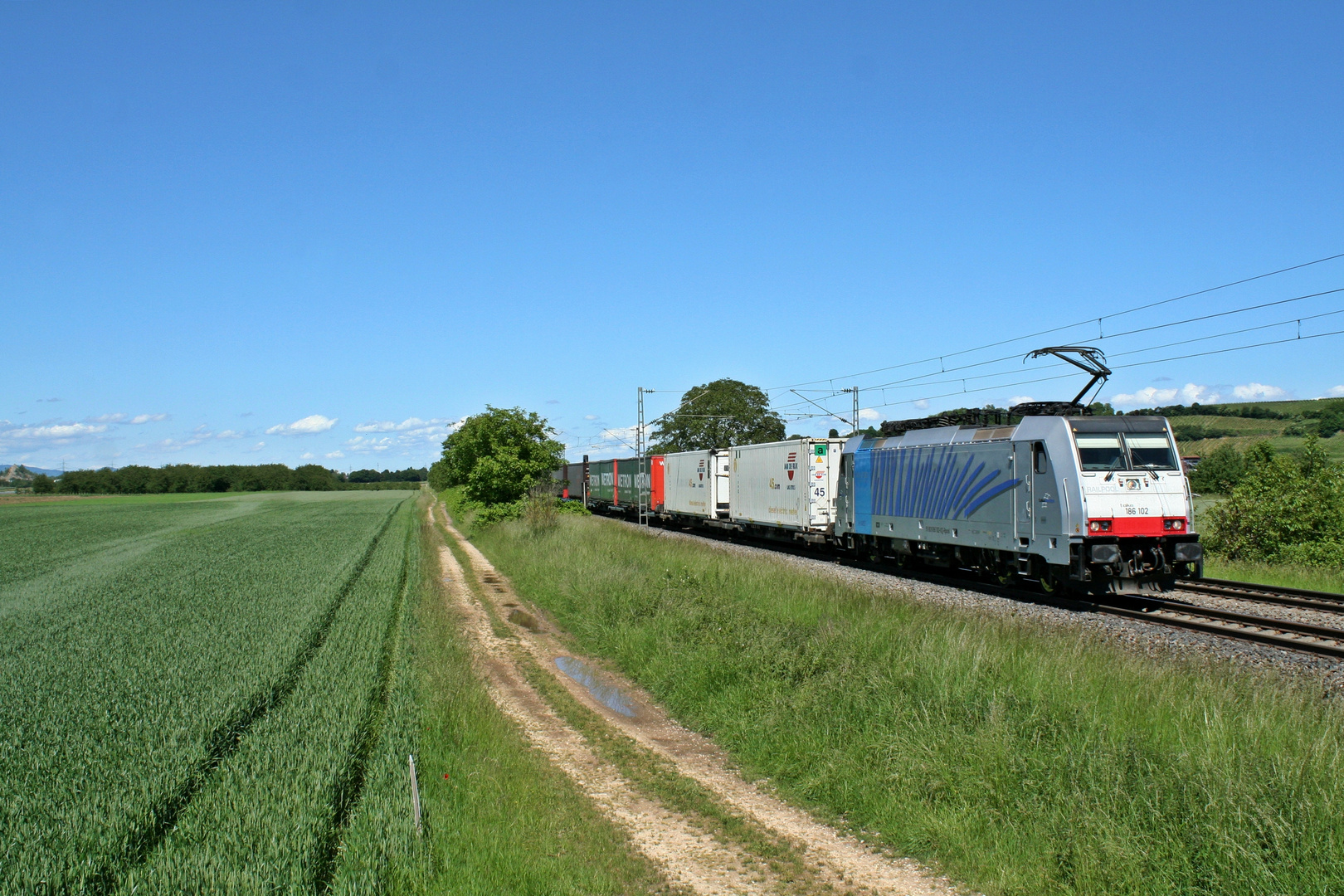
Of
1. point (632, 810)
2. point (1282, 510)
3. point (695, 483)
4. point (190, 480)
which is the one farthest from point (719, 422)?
point (190, 480)

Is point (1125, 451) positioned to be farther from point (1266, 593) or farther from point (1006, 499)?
point (1266, 593)

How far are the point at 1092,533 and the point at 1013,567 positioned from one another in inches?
97.9

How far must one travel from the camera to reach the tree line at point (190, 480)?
124 m

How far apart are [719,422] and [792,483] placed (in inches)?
2116

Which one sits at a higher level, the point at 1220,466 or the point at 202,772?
the point at 1220,466

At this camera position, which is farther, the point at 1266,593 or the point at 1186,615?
the point at 1266,593

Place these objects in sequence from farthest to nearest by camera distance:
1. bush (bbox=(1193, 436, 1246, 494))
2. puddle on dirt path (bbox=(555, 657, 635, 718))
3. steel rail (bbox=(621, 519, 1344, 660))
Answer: bush (bbox=(1193, 436, 1246, 494))
steel rail (bbox=(621, 519, 1344, 660))
puddle on dirt path (bbox=(555, 657, 635, 718))

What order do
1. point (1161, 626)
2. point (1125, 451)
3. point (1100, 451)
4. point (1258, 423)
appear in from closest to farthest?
point (1161, 626), point (1100, 451), point (1125, 451), point (1258, 423)

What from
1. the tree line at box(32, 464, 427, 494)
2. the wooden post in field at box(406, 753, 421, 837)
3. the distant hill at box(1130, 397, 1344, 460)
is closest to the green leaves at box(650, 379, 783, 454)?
the distant hill at box(1130, 397, 1344, 460)

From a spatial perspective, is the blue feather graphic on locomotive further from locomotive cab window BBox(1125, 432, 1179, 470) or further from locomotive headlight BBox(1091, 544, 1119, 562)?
locomotive headlight BBox(1091, 544, 1119, 562)

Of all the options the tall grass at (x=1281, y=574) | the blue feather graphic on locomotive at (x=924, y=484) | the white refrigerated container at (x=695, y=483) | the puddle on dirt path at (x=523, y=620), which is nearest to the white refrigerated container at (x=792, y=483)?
the blue feather graphic on locomotive at (x=924, y=484)

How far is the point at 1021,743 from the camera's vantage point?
6504 millimetres

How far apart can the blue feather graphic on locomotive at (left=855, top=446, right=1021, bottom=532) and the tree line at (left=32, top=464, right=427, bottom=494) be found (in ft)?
444

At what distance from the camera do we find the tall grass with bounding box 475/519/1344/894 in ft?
16.2
